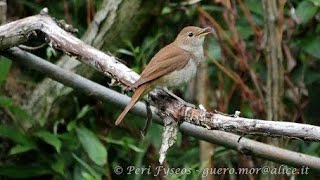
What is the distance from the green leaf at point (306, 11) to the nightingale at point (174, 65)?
61 cm

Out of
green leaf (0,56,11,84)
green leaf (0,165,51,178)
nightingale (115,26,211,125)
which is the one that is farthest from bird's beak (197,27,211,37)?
green leaf (0,165,51,178)

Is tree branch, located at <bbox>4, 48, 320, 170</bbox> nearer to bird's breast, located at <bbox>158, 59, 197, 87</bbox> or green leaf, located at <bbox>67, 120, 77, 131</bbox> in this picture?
bird's breast, located at <bbox>158, 59, 197, 87</bbox>

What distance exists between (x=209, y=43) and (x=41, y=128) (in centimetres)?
122

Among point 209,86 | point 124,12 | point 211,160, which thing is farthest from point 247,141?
point 124,12

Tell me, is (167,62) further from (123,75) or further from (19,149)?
(19,149)

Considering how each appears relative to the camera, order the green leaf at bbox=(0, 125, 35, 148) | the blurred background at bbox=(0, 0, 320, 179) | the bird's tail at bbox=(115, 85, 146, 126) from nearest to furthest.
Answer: the bird's tail at bbox=(115, 85, 146, 126)
the green leaf at bbox=(0, 125, 35, 148)
the blurred background at bbox=(0, 0, 320, 179)

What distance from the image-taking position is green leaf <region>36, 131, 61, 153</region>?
4688mm

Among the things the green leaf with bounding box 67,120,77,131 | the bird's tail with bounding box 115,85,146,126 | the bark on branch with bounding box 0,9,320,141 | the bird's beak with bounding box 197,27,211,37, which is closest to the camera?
the bark on branch with bounding box 0,9,320,141

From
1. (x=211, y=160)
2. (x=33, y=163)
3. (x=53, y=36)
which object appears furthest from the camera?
(x=33, y=163)

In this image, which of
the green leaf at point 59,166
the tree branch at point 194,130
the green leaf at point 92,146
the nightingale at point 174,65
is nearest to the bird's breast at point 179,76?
the nightingale at point 174,65

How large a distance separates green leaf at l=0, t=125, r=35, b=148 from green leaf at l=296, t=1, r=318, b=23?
1812 millimetres

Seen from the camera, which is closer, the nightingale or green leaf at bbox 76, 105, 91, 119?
the nightingale

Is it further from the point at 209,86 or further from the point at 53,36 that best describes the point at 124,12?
the point at 53,36

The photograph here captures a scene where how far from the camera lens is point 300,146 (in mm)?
4945
